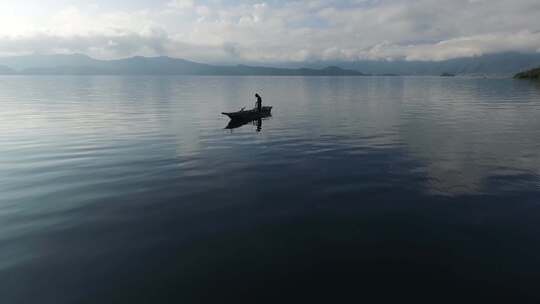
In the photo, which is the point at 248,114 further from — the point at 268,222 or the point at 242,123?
the point at 268,222

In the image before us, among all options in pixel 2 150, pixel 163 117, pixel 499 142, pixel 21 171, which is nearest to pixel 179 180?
→ pixel 21 171

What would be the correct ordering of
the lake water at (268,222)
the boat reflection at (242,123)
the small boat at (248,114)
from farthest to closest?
the small boat at (248,114)
the boat reflection at (242,123)
the lake water at (268,222)

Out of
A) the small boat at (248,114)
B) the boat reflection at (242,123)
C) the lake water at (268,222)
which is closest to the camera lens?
the lake water at (268,222)

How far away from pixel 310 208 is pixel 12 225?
12.7m

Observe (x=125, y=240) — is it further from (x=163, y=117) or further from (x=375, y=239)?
(x=163, y=117)

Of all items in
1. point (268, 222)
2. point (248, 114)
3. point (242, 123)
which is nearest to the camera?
point (268, 222)

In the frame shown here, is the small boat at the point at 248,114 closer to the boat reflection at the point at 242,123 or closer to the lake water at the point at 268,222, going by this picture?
the boat reflection at the point at 242,123

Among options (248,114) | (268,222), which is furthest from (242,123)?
(268,222)

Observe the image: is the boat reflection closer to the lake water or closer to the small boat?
the small boat

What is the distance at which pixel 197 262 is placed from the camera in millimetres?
11070

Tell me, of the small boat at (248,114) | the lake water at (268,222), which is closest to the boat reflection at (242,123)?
the small boat at (248,114)

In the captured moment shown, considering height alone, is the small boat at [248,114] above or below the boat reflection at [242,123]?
above

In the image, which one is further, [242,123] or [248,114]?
[248,114]

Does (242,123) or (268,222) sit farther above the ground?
(242,123)
